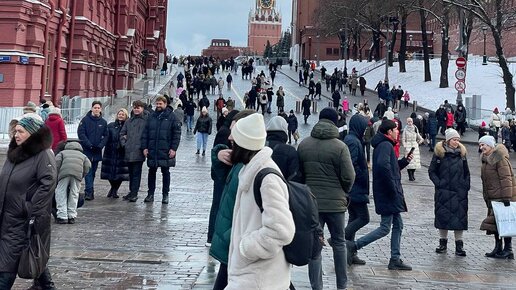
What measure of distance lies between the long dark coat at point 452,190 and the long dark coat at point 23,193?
6.02 metres

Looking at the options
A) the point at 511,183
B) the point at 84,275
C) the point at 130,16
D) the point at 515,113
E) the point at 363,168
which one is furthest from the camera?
the point at 130,16

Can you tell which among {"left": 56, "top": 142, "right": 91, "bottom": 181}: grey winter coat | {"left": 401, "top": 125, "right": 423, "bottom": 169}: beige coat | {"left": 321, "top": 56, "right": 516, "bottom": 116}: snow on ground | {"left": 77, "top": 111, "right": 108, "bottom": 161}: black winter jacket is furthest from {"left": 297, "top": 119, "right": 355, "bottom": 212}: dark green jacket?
{"left": 321, "top": 56, "right": 516, "bottom": 116}: snow on ground

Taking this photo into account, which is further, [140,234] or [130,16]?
[130,16]

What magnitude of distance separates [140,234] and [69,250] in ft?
4.95

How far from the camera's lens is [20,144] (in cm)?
675

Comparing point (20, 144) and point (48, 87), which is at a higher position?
point (48, 87)

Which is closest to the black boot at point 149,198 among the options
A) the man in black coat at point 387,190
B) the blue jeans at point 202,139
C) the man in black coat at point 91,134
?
the man in black coat at point 91,134

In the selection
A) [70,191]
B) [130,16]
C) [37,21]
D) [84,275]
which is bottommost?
→ [84,275]

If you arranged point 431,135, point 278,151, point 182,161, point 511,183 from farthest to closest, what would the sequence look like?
1. point 431,135
2. point 182,161
3. point 511,183
4. point 278,151

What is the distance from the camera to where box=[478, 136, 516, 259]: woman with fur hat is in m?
10.8

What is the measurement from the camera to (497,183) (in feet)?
35.6

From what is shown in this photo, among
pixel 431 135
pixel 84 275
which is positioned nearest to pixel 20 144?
pixel 84 275

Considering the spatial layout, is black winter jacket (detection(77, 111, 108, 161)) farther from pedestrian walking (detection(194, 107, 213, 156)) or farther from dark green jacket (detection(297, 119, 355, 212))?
pedestrian walking (detection(194, 107, 213, 156))

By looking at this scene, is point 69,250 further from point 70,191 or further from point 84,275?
point 70,191
